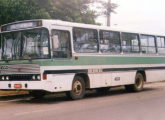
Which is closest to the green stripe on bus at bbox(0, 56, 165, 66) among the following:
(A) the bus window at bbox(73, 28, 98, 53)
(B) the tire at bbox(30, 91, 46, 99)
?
(A) the bus window at bbox(73, 28, 98, 53)

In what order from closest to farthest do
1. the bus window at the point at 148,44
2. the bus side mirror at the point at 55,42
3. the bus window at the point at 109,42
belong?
the bus side mirror at the point at 55,42 → the bus window at the point at 109,42 → the bus window at the point at 148,44

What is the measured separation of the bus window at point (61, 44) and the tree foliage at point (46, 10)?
5.91 meters

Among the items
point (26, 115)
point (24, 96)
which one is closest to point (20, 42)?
point (24, 96)

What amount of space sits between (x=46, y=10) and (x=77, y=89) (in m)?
8.36

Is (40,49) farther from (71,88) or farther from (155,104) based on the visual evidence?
(155,104)

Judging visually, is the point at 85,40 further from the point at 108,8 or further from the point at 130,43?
the point at 108,8

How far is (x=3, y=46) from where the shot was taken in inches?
590

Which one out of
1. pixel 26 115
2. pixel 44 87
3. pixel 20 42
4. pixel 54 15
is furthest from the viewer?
pixel 54 15

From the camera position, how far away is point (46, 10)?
22.1 m

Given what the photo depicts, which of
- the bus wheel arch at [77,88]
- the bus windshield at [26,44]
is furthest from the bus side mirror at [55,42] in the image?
the bus wheel arch at [77,88]

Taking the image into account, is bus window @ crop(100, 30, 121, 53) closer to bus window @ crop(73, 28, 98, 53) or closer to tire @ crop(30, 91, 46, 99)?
bus window @ crop(73, 28, 98, 53)

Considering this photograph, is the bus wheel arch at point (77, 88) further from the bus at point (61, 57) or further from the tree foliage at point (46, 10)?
the tree foliage at point (46, 10)

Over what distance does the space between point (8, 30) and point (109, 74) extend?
4887mm

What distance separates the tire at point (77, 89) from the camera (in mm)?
14712
